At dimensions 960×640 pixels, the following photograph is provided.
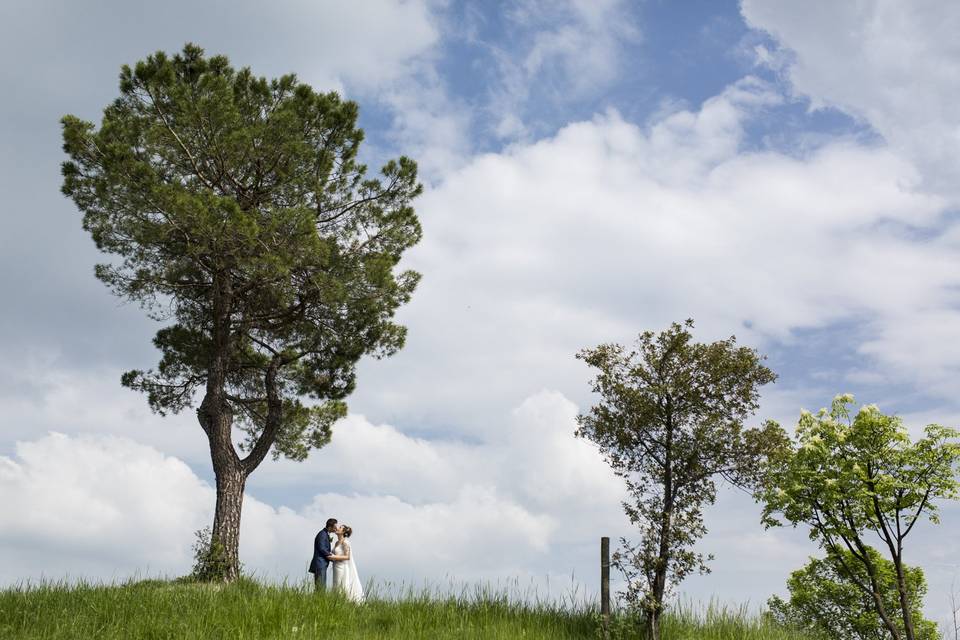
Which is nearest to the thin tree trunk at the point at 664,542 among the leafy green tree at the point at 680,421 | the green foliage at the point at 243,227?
the leafy green tree at the point at 680,421

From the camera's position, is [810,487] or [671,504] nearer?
[671,504]

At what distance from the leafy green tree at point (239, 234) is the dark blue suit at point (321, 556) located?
88.3 inches

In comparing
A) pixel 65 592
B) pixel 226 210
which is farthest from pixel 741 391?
pixel 65 592

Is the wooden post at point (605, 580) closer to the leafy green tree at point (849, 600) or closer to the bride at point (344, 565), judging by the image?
the bride at point (344, 565)

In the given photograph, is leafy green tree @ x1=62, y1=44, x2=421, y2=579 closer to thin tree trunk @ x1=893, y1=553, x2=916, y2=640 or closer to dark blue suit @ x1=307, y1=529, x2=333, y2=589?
dark blue suit @ x1=307, y1=529, x2=333, y2=589

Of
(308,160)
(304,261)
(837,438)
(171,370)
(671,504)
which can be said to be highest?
(308,160)

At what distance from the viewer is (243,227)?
59.7ft

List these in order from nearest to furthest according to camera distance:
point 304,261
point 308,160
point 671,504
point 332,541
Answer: point 671,504 < point 332,541 < point 304,261 < point 308,160

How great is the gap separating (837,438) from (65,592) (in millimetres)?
19381

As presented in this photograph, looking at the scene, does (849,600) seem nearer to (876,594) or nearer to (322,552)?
(876,594)

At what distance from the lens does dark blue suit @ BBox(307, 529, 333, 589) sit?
17156mm

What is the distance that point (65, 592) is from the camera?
15.2 metres

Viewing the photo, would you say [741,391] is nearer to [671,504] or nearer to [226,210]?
[671,504]

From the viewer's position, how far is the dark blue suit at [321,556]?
17.2 meters
